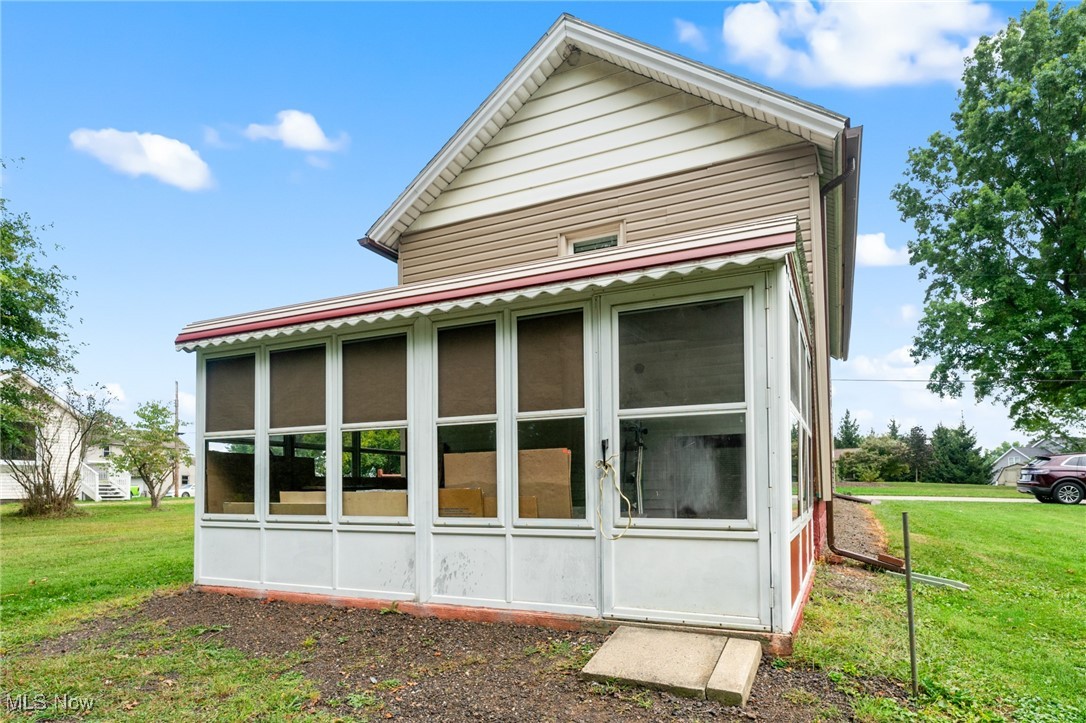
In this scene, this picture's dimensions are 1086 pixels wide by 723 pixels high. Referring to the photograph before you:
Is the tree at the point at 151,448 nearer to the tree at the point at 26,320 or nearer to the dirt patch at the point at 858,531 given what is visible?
the tree at the point at 26,320

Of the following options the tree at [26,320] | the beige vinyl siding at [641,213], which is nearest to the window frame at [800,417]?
the beige vinyl siding at [641,213]

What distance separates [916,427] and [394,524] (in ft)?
139

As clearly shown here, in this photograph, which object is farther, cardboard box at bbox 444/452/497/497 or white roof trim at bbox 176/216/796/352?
cardboard box at bbox 444/452/497/497

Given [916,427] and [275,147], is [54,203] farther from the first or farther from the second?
[916,427]

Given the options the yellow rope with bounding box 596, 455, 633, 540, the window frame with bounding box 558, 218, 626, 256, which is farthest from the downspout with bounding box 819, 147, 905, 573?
the yellow rope with bounding box 596, 455, 633, 540

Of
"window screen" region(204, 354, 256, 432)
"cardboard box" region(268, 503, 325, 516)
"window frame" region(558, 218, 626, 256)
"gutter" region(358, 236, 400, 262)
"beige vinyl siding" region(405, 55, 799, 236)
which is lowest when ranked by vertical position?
"cardboard box" region(268, 503, 325, 516)

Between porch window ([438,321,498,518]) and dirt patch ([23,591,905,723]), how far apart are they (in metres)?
0.98

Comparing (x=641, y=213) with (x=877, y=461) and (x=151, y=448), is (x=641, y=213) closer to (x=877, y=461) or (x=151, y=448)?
(x=151, y=448)

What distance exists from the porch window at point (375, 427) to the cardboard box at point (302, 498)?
319 mm

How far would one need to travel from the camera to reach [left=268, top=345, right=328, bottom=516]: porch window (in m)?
6.05

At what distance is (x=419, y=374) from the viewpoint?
558 cm

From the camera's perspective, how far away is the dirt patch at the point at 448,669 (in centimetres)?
349

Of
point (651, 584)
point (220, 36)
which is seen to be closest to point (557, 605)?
point (651, 584)

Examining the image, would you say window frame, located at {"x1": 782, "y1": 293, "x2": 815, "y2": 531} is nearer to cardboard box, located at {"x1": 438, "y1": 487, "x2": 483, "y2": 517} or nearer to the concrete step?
the concrete step
